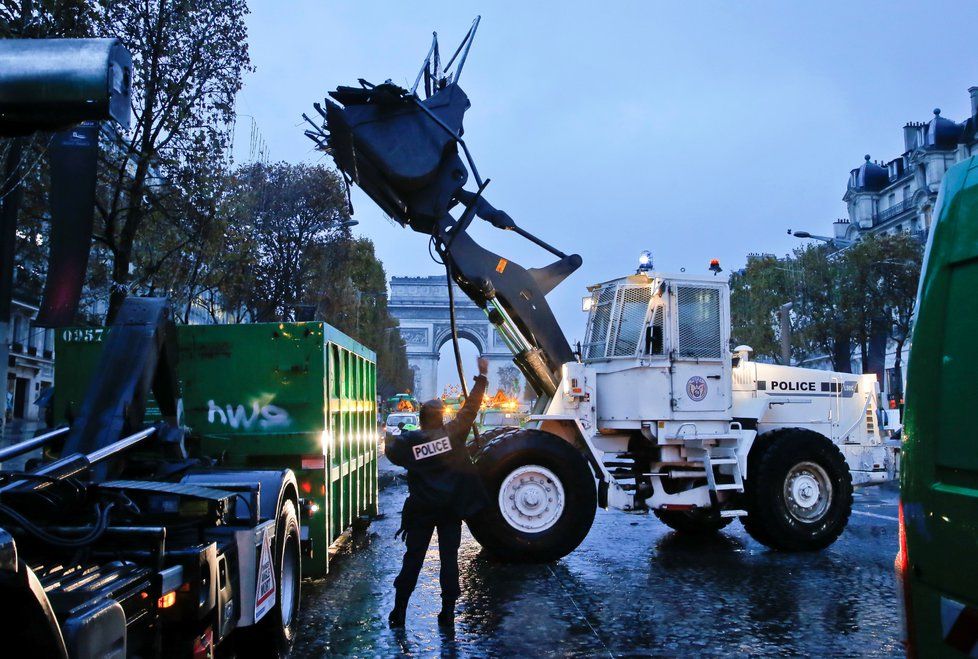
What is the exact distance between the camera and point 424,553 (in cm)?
710

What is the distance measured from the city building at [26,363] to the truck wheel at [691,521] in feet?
136

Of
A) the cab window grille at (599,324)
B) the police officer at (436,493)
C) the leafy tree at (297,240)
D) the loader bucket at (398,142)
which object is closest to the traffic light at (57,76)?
the police officer at (436,493)

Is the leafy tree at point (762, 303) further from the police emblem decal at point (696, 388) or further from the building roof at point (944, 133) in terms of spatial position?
the police emblem decal at point (696, 388)

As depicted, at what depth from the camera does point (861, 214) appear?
244 feet

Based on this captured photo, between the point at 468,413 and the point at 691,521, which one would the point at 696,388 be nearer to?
the point at 691,521

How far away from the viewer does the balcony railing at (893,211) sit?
6688cm

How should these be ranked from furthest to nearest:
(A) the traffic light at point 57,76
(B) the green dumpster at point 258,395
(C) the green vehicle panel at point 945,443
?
(B) the green dumpster at point 258,395
(C) the green vehicle panel at point 945,443
(A) the traffic light at point 57,76

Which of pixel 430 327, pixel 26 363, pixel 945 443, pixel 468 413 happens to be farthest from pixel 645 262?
pixel 430 327

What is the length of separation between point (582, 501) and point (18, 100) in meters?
8.14

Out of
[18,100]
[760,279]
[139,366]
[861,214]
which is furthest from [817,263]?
[18,100]

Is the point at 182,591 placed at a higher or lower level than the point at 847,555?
higher

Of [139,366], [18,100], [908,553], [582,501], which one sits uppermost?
[18,100]

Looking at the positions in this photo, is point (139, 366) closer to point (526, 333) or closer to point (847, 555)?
point (526, 333)

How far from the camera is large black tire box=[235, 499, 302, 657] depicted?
5.80 m
